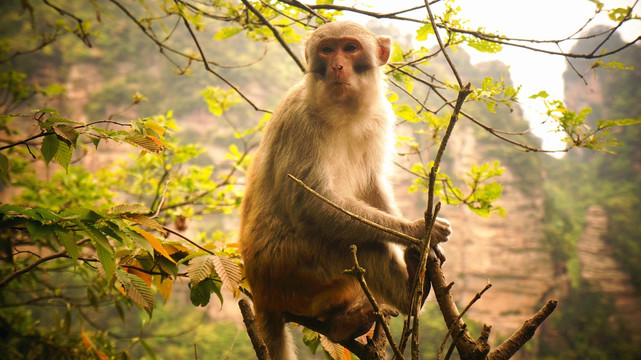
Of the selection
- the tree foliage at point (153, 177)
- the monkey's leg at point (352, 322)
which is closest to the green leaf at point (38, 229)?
the tree foliage at point (153, 177)

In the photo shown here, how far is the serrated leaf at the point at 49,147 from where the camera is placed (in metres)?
1.79

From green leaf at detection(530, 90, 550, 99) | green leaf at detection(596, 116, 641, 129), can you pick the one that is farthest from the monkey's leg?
green leaf at detection(596, 116, 641, 129)

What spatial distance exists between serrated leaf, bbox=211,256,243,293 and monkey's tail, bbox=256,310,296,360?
673 mm

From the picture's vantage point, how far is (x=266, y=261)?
2.62 meters

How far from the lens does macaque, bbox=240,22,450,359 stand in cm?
254

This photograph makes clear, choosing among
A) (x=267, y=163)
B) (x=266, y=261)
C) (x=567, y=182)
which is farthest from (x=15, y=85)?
(x=567, y=182)

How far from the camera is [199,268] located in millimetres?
1979

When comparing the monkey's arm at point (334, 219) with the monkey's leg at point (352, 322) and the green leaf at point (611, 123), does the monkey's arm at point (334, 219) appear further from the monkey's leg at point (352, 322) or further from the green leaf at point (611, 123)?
the green leaf at point (611, 123)

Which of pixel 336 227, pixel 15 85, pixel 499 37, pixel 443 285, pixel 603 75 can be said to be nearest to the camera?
pixel 443 285

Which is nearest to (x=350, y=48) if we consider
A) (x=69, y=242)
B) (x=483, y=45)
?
(x=483, y=45)

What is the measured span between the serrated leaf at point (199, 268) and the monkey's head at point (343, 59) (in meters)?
1.30

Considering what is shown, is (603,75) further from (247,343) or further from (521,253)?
(247,343)

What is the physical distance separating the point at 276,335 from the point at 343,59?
1.77 metres

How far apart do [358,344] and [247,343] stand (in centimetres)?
2713
